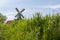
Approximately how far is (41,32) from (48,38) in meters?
0.51

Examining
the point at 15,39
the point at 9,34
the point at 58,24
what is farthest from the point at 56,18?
the point at 9,34

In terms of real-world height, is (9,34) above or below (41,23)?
below

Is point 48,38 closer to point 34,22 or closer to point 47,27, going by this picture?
point 47,27

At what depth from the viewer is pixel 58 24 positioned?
503 inches

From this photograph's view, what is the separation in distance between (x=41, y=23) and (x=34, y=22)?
1.65 ft

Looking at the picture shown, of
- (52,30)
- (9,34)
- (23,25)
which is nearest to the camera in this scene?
(52,30)

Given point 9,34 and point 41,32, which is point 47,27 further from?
point 9,34

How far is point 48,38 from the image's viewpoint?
12750 mm

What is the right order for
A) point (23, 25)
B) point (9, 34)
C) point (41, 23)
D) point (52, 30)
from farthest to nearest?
point (9, 34) → point (23, 25) → point (41, 23) → point (52, 30)

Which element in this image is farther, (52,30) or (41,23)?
→ (41,23)

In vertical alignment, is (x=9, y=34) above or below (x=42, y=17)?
below

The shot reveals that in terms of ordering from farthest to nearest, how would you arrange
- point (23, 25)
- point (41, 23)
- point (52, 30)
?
point (23, 25), point (41, 23), point (52, 30)

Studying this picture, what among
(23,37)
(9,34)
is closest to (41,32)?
(23,37)

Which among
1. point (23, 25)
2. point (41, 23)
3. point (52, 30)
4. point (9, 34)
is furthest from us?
point (9, 34)
